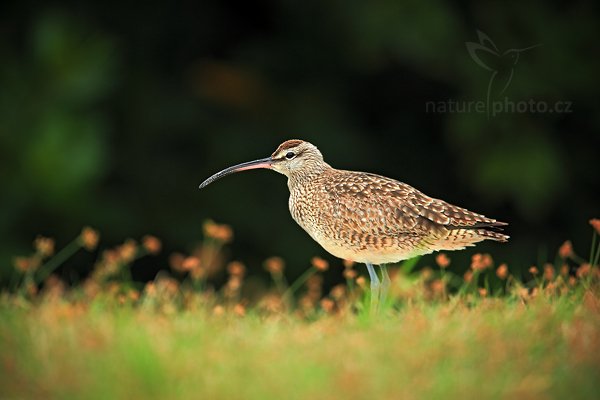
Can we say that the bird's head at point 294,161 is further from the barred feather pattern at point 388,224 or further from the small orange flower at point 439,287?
the small orange flower at point 439,287

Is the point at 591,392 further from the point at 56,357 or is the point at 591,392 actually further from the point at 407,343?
the point at 56,357

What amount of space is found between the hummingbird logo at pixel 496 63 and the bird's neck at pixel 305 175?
3849 millimetres

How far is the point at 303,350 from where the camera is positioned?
415 centimetres

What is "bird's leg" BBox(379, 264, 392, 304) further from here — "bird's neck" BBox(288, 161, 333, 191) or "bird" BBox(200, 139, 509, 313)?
"bird's neck" BBox(288, 161, 333, 191)

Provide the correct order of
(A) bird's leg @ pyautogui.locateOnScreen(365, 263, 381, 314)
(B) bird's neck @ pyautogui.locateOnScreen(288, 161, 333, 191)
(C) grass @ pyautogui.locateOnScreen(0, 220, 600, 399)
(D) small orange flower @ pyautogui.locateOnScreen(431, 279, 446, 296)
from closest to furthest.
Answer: (C) grass @ pyautogui.locateOnScreen(0, 220, 600, 399) → (A) bird's leg @ pyautogui.locateOnScreen(365, 263, 381, 314) → (D) small orange flower @ pyautogui.locateOnScreen(431, 279, 446, 296) → (B) bird's neck @ pyautogui.locateOnScreen(288, 161, 333, 191)

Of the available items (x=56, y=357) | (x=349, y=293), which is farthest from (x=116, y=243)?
(x=56, y=357)

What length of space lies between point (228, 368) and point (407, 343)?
83 cm

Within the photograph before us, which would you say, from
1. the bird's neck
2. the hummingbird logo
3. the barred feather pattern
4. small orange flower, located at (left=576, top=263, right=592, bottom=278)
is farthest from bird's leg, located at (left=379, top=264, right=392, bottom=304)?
the hummingbird logo

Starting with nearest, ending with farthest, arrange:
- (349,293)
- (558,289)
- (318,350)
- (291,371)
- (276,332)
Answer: (291,371)
(318,350)
(276,332)
(558,289)
(349,293)

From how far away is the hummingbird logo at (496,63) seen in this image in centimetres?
907

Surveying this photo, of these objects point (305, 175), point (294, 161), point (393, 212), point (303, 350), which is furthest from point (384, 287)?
point (303, 350)

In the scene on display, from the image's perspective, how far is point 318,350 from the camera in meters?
4.14

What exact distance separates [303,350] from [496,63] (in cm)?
577

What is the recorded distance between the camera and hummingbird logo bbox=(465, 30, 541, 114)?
9068 mm
